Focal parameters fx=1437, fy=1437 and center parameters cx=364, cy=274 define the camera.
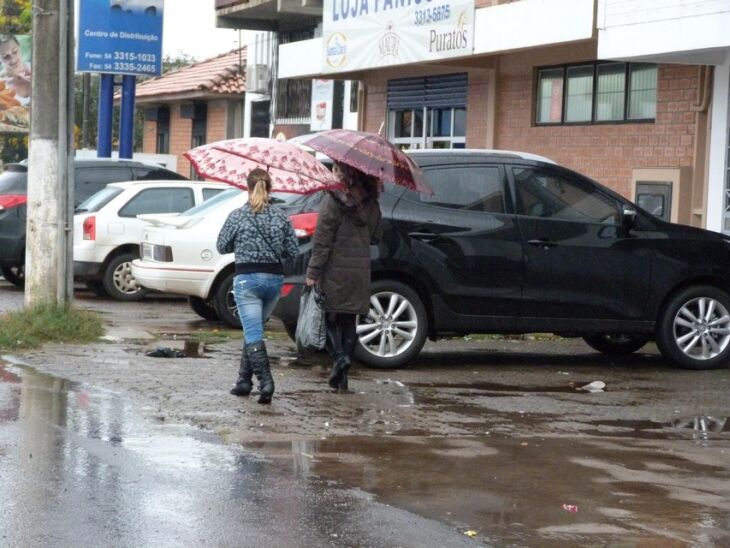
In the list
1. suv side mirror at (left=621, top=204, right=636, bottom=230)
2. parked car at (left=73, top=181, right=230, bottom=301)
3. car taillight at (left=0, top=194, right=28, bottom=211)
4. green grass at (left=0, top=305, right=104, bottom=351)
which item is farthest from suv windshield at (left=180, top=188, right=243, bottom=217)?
suv side mirror at (left=621, top=204, right=636, bottom=230)

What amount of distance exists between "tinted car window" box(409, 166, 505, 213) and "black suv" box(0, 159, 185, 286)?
7801 mm

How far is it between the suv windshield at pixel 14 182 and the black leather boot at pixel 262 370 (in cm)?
978

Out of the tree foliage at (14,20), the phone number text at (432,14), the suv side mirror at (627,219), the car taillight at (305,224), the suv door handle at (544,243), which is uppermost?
the tree foliage at (14,20)

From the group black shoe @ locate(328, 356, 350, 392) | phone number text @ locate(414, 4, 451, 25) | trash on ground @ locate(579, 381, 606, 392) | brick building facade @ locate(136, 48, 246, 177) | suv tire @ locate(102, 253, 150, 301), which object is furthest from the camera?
brick building facade @ locate(136, 48, 246, 177)

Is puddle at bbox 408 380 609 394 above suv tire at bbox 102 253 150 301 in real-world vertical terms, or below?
below

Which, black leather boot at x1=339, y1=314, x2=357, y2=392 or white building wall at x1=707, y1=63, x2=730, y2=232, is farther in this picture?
white building wall at x1=707, y1=63, x2=730, y2=232

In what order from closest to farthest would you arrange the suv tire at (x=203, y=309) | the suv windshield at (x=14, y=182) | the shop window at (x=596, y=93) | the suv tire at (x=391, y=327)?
the suv tire at (x=391, y=327) < the suv tire at (x=203, y=309) < the shop window at (x=596, y=93) < the suv windshield at (x=14, y=182)

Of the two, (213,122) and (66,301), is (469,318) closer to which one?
(66,301)

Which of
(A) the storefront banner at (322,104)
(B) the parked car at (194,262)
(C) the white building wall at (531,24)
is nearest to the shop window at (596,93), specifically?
(C) the white building wall at (531,24)

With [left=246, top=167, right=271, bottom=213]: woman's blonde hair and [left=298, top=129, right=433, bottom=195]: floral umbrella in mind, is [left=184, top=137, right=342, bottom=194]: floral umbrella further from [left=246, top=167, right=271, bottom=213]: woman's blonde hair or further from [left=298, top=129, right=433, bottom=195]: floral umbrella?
[left=246, top=167, right=271, bottom=213]: woman's blonde hair

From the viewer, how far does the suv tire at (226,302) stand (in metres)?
14.8

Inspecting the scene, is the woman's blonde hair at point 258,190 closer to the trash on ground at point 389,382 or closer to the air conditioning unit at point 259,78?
the trash on ground at point 389,382

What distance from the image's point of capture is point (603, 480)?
7.75m

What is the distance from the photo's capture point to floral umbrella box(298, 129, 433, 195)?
10.4 metres
